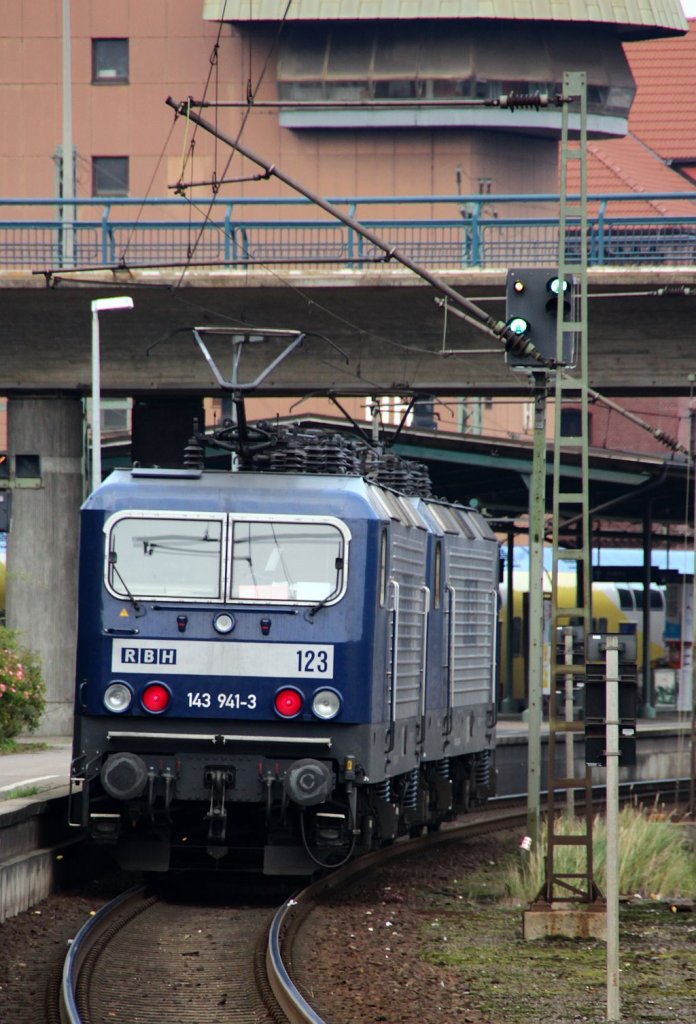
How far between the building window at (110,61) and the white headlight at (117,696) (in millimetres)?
→ 43437

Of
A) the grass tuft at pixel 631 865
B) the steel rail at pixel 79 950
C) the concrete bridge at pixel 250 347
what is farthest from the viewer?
the concrete bridge at pixel 250 347

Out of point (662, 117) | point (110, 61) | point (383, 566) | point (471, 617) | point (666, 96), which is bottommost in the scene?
point (471, 617)

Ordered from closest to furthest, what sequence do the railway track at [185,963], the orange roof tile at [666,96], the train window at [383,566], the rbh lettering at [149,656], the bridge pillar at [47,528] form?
the railway track at [185,963] → the rbh lettering at [149,656] → the train window at [383,566] → the bridge pillar at [47,528] → the orange roof tile at [666,96]

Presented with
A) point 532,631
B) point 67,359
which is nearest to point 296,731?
point 532,631

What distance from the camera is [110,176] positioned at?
5656cm

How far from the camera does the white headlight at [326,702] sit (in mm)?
14344

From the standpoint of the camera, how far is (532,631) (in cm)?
1714

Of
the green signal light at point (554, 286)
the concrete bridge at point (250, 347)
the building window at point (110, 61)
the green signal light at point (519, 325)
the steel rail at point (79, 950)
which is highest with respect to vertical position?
the building window at point (110, 61)

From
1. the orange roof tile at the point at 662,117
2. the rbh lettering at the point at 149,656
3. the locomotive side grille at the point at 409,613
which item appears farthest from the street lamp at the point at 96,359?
the orange roof tile at the point at 662,117

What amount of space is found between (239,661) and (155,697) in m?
0.71

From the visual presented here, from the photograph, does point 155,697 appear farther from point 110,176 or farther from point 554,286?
point 110,176

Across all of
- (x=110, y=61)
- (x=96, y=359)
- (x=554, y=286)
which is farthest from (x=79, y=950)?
(x=110, y=61)

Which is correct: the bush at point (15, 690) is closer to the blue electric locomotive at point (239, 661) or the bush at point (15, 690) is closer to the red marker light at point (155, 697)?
the blue electric locomotive at point (239, 661)

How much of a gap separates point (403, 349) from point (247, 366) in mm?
2411
